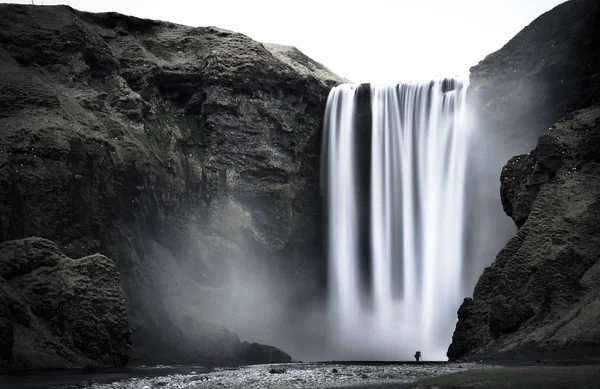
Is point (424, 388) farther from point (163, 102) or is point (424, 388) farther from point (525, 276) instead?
point (163, 102)

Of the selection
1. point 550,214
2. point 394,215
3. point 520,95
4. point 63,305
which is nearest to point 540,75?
point 520,95

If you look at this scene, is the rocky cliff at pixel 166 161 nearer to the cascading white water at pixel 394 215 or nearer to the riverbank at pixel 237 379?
the cascading white water at pixel 394 215

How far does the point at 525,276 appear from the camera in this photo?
83.3ft

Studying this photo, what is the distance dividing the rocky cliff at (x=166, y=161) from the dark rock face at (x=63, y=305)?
3383mm

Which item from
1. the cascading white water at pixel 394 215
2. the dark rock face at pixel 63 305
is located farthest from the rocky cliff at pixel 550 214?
the dark rock face at pixel 63 305

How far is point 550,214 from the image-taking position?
26734 mm

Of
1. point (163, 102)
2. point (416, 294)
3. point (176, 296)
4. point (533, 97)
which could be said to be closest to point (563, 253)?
point (533, 97)

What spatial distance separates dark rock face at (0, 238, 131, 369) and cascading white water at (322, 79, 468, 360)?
A: 18300mm

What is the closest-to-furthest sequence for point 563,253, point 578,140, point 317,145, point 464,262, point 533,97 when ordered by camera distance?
point 563,253 → point 578,140 → point 533,97 → point 464,262 → point 317,145

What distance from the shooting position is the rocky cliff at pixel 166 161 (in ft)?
101

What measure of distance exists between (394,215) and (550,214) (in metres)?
14.5

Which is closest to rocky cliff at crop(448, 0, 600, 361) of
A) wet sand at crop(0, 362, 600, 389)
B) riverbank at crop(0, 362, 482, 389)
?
wet sand at crop(0, 362, 600, 389)

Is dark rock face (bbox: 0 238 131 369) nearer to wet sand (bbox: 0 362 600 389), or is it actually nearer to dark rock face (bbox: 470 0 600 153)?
wet sand (bbox: 0 362 600 389)

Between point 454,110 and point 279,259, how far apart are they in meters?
13.4
